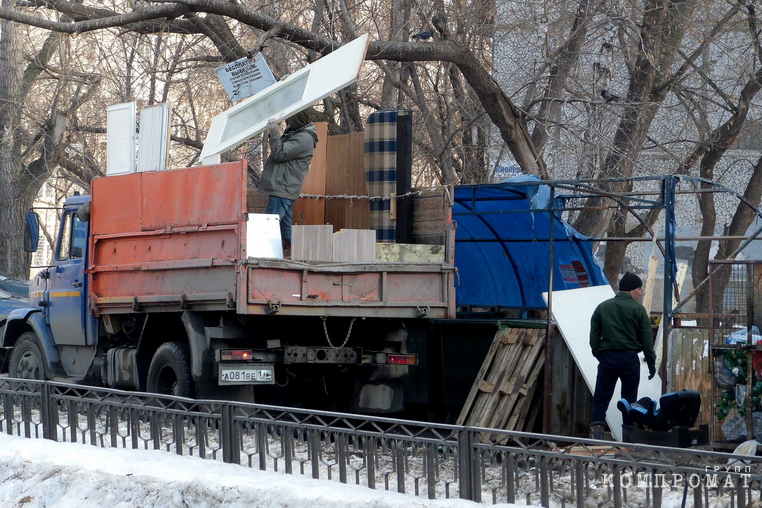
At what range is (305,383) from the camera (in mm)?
9914

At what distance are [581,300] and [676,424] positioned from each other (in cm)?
249

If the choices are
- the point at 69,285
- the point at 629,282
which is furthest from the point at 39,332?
the point at 629,282

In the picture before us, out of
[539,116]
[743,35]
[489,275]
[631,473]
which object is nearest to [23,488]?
[631,473]

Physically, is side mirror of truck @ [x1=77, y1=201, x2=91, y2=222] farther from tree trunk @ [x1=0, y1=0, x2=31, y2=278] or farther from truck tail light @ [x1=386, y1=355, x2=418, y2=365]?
tree trunk @ [x1=0, y1=0, x2=31, y2=278]

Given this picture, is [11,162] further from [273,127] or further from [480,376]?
[480,376]

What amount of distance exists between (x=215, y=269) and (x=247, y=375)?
3.27ft

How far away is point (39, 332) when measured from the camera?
447 inches

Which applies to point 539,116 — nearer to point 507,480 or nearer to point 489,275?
A: point 489,275

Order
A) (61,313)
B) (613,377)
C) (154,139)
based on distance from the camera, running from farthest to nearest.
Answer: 1. (61,313)
2. (154,139)
3. (613,377)

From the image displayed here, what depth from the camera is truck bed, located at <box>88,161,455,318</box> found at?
820 cm

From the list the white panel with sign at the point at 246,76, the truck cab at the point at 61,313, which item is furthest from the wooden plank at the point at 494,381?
the truck cab at the point at 61,313

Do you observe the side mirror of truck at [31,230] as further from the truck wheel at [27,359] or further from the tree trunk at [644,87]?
the tree trunk at [644,87]

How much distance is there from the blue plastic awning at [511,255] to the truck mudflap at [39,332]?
4.96m

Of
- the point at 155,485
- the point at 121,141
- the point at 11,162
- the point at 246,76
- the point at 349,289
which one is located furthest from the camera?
the point at 11,162
